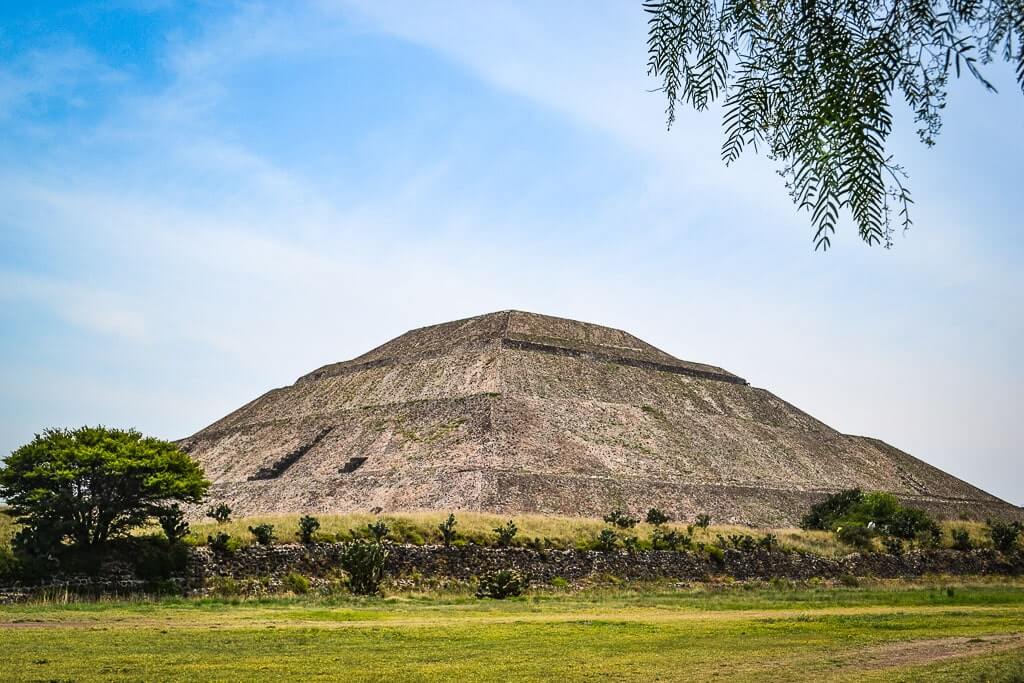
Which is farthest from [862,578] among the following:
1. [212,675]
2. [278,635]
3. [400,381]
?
[400,381]

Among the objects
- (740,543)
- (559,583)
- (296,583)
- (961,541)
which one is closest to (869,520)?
(961,541)

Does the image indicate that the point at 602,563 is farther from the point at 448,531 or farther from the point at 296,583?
the point at 296,583

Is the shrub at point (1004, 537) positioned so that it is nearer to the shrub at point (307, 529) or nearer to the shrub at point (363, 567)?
the shrub at point (363, 567)

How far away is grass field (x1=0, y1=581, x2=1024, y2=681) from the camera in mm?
13383

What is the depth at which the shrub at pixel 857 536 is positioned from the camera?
46.5 m

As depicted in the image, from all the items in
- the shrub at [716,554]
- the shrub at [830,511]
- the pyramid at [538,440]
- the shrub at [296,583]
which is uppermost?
the pyramid at [538,440]

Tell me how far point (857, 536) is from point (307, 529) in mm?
26485

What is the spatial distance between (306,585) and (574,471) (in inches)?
1237

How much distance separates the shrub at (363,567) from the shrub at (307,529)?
1.74 metres

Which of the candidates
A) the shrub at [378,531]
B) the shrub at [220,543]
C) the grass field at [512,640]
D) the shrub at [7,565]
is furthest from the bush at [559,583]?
the shrub at [7,565]

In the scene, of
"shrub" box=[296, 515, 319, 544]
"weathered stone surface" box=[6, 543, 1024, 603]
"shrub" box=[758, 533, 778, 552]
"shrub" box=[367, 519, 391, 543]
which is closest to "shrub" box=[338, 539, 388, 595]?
"weathered stone surface" box=[6, 543, 1024, 603]

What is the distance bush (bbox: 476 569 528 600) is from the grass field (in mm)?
3708

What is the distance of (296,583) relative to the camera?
110 feet

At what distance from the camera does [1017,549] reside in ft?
165
